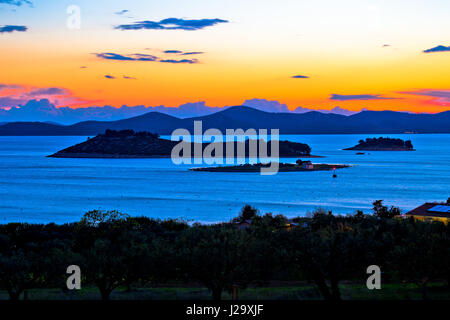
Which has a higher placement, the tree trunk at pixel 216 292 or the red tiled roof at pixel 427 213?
the red tiled roof at pixel 427 213

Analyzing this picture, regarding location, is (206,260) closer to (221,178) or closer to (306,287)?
(306,287)

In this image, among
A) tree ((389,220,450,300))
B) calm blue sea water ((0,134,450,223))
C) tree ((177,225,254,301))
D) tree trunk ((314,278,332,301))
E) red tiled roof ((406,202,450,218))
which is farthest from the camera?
calm blue sea water ((0,134,450,223))

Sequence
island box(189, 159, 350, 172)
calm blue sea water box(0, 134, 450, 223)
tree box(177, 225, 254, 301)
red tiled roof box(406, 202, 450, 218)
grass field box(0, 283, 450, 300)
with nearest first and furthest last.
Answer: tree box(177, 225, 254, 301), grass field box(0, 283, 450, 300), red tiled roof box(406, 202, 450, 218), calm blue sea water box(0, 134, 450, 223), island box(189, 159, 350, 172)

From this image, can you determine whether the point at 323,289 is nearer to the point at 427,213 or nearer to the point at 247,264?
the point at 247,264

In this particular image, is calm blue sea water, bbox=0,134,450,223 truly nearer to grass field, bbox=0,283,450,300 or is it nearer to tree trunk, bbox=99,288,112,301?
grass field, bbox=0,283,450,300

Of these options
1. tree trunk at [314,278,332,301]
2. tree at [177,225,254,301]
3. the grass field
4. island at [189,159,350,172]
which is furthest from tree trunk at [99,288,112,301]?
island at [189,159,350,172]

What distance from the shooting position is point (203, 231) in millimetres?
22062

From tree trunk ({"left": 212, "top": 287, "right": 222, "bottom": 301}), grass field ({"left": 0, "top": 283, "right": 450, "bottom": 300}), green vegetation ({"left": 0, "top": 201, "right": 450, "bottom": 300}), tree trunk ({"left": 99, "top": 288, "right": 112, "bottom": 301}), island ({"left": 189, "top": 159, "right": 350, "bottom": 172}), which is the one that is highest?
island ({"left": 189, "top": 159, "right": 350, "bottom": 172})

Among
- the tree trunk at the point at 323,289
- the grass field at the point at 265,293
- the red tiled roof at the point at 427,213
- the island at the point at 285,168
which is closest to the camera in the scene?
the tree trunk at the point at 323,289

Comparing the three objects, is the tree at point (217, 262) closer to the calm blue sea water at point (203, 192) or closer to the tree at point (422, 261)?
the tree at point (422, 261)

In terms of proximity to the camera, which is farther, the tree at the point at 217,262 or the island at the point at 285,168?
the island at the point at 285,168

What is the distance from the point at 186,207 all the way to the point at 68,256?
168ft

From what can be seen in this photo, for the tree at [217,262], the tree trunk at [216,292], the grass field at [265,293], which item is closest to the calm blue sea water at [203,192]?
the grass field at [265,293]
